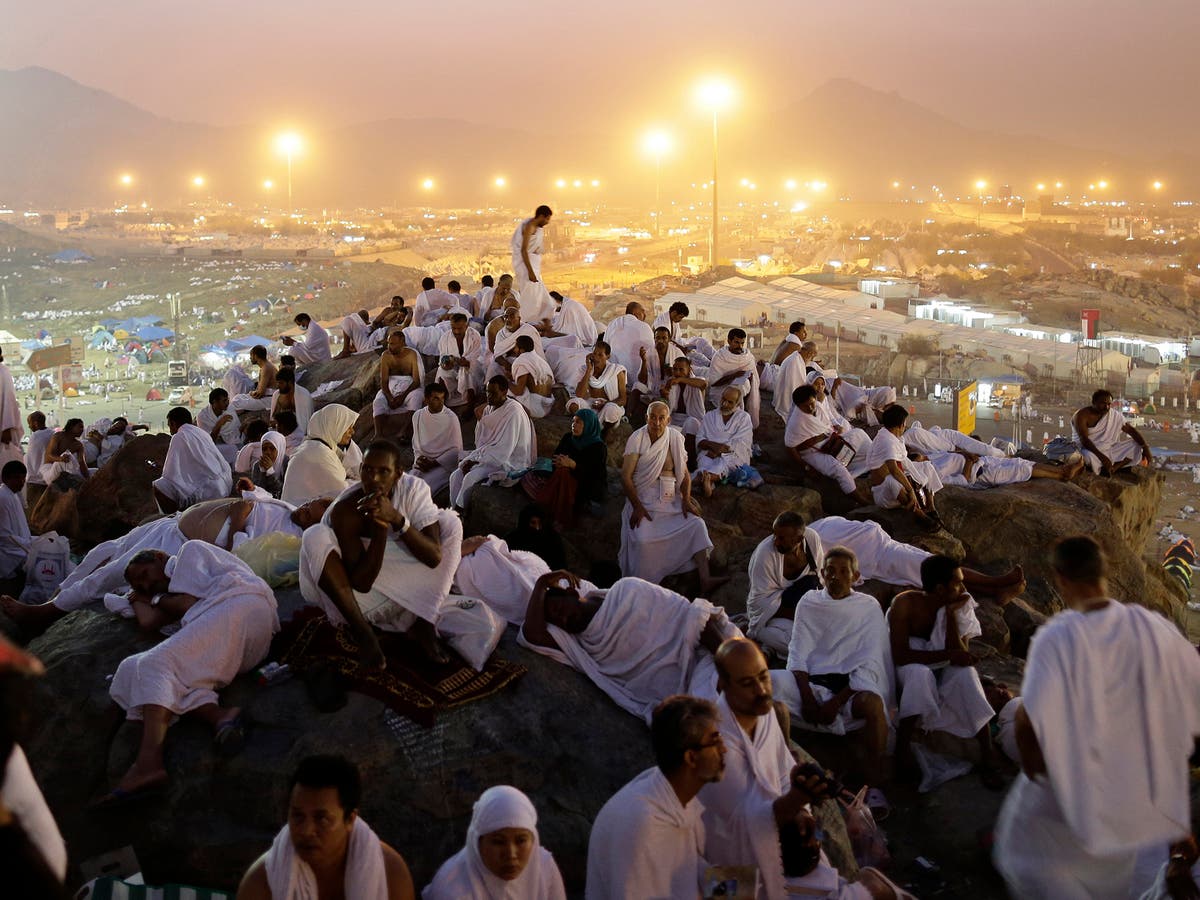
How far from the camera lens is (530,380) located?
11.6 metres

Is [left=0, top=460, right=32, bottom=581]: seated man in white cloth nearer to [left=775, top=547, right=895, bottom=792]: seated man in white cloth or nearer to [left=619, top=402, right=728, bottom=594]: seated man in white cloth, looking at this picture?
[left=619, top=402, right=728, bottom=594]: seated man in white cloth

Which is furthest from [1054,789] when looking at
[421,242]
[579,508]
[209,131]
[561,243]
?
[209,131]

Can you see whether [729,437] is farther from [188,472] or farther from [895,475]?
[188,472]

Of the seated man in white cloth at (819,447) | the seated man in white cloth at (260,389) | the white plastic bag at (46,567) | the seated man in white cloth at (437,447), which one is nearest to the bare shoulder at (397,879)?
the white plastic bag at (46,567)

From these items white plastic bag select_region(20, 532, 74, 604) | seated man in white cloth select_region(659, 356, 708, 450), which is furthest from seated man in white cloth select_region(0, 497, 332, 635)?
seated man in white cloth select_region(659, 356, 708, 450)

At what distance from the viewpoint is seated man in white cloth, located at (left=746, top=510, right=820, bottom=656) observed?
6.70 m

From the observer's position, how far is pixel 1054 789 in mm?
3836

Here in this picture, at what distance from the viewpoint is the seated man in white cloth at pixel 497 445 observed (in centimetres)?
985

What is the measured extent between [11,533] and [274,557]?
157 inches

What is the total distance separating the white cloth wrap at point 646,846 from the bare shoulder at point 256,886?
113 centimetres

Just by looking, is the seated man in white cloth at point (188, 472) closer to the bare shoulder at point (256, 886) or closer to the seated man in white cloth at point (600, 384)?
the seated man in white cloth at point (600, 384)

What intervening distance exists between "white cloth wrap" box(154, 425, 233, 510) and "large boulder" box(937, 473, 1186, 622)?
7.10m

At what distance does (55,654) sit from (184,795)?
1.40 metres

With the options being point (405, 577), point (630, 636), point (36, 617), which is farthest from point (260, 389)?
point (630, 636)
